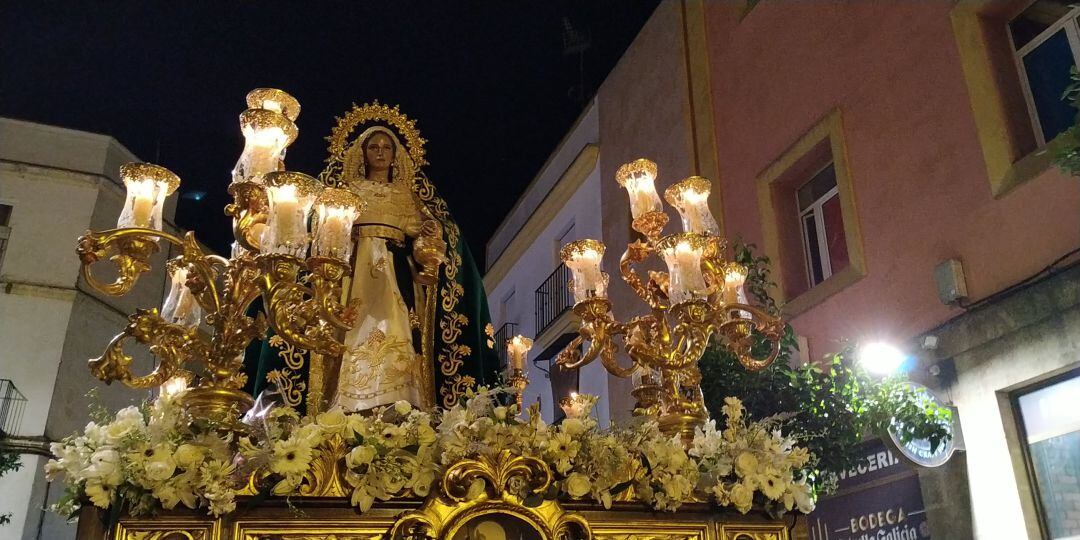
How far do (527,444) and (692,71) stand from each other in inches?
290

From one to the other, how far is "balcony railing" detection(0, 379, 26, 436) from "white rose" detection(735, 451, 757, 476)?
41.1 ft

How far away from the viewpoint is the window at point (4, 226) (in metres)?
13.3

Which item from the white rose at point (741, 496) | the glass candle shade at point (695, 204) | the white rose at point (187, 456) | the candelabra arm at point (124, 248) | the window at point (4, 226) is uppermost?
the window at point (4, 226)

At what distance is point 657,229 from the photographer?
13.4 ft

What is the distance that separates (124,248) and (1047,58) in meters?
5.38

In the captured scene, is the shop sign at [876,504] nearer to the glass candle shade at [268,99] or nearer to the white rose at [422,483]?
the white rose at [422,483]

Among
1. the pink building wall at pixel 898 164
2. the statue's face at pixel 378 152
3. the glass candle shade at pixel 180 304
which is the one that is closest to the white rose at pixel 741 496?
the glass candle shade at pixel 180 304

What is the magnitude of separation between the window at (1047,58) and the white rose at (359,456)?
15.7ft

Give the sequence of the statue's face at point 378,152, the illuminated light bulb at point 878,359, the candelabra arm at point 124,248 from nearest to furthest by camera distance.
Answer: the candelabra arm at point 124,248
the statue's face at point 378,152
the illuminated light bulb at point 878,359

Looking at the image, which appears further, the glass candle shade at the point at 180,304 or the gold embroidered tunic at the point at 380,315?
the gold embroidered tunic at the point at 380,315

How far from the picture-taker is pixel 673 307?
336 centimetres

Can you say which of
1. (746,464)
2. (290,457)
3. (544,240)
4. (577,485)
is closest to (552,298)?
(544,240)

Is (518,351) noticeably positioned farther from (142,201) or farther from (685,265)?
(142,201)

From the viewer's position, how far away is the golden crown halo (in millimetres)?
4473
